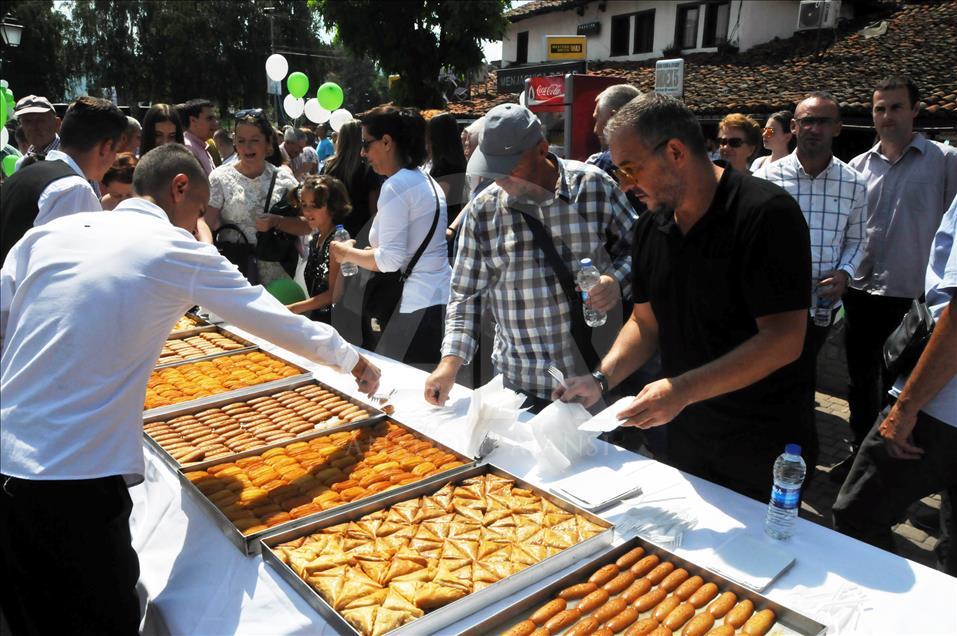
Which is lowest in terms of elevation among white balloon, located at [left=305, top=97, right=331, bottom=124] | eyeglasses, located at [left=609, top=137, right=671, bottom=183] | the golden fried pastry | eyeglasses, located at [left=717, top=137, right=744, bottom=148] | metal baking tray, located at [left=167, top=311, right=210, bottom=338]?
metal baking tray, located at [left=167, top=311, right=210, bottom=338]

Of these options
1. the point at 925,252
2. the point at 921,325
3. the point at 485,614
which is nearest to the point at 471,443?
the point at 485,614

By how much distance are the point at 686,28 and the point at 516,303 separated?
20522 millimetres

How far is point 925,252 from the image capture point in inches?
152

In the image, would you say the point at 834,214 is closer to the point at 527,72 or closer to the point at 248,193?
the point at 248,193

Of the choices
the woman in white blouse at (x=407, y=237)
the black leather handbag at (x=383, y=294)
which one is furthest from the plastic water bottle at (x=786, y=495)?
the black leather handbag at (x=383, y=294)

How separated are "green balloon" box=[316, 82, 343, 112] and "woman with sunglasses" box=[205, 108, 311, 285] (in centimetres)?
802

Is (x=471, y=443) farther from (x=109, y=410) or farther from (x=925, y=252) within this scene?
(x=925, y=252)

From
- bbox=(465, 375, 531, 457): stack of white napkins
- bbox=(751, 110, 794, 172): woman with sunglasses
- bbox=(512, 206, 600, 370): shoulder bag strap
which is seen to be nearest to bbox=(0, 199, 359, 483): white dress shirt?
bbox=(465, 375, 531, 457): stack of white napkins

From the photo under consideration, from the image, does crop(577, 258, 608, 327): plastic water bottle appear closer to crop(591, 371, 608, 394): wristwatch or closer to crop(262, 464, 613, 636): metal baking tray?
crop(591, 371, 608, 394): wristwatch

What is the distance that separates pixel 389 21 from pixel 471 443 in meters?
23.7

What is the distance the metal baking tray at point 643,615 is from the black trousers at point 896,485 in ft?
3.23

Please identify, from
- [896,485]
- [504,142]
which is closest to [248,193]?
[504,142]

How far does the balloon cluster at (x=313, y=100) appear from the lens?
38.2 ft

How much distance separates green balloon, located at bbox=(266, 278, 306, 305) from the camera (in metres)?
3.89
